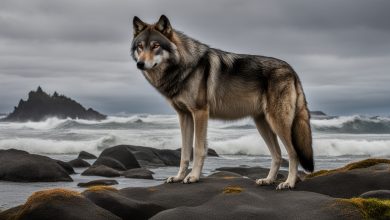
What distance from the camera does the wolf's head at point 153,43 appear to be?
8.21m

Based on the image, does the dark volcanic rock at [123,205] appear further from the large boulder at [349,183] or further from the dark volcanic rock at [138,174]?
the dark volcanic rock at [138,174]

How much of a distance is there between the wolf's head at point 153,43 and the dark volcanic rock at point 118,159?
1184 cm

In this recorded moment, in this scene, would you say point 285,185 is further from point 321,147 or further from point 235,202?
point 321,147

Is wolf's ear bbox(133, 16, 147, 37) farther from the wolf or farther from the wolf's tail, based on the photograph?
the wolf's tail

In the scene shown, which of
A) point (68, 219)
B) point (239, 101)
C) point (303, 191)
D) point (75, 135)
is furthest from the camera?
point (75, 135)

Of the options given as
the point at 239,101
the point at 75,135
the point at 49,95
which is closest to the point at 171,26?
the point at 239,101

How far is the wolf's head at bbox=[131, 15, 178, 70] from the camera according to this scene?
26.9 feet

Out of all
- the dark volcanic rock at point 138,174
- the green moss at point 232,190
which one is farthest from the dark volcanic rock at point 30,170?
the green moss at point 232,190

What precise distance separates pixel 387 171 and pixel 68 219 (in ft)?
17.4

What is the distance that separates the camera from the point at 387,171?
30.1ft

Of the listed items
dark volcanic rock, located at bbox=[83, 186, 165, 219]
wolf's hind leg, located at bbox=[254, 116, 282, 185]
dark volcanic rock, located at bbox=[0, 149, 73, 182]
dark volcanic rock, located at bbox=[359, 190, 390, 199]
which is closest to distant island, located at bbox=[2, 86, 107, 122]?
dark volcanic rock, located at bbox=[0, 149, 73, 182]

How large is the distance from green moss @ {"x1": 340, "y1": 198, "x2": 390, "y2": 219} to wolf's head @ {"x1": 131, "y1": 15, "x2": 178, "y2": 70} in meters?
3.43

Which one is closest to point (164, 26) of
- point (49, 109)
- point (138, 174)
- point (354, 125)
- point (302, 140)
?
point (302, 140)

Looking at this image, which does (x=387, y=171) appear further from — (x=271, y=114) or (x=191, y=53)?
(x=191, y=53)
